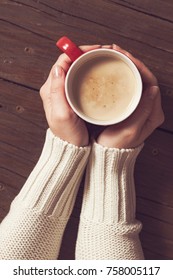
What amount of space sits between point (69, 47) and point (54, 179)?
32 cm

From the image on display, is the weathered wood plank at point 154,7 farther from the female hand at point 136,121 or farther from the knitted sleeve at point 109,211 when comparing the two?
the knitted sleeve at point 109,211

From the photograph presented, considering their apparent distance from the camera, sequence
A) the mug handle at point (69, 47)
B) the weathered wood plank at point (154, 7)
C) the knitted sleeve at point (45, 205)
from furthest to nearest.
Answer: the weathered wood plank at point (154, 7) < the knitted sleeve at point (45, 205) < the mug handle at point (69, 47)

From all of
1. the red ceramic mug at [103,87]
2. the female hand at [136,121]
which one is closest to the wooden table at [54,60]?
the female hand at [136,121]

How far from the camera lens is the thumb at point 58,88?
3.14 ft

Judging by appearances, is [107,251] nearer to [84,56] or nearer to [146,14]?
[84,56]

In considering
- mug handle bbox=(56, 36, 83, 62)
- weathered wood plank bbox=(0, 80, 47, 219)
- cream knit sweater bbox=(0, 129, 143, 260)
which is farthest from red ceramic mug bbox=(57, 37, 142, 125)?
weathered wood plank bbox=(0, 80, 47, 219)

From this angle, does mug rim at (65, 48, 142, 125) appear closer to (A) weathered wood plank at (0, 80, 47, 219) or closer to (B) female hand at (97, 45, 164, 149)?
(B) female hand at (97, 45, 164, 149)

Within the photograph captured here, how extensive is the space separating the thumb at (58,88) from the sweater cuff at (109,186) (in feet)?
0.42

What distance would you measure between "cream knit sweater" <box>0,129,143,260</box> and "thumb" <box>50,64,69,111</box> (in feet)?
0.29

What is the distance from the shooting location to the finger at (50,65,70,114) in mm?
958

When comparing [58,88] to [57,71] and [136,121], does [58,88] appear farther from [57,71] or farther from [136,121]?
[136,121]

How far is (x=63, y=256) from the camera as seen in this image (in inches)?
44.1

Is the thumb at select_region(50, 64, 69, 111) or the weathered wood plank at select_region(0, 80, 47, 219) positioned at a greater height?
the thumb at select_region(50, 64, 69, 111)

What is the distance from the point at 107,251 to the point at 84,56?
1.43 feet
